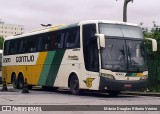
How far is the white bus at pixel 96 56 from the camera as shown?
64.4ft

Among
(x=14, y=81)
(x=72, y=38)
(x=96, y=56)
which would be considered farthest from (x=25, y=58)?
(x=96, y=56)

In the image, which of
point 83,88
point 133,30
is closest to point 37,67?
point 83,88

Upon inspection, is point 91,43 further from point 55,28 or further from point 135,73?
point 55,28

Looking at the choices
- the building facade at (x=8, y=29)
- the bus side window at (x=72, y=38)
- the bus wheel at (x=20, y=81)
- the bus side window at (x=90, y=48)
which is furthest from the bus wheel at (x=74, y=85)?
the building facade at (x=8, y=29)

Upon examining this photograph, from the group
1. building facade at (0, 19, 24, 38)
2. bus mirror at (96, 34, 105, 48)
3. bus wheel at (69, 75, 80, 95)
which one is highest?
building facade at (0, 19, 24, 38)

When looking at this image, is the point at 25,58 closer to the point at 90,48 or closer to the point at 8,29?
the point at 90,48

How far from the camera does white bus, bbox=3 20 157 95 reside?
1964 cm

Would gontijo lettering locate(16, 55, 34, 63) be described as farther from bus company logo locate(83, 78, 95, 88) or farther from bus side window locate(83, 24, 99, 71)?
bus company logo locate(83, 78, 95, 88)

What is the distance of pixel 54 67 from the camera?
2359 cm

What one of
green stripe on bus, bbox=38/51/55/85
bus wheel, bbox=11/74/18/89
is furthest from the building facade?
green stripe on bus, bbox=38/51/55/85

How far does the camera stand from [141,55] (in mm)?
20656

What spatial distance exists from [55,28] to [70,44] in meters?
2.34

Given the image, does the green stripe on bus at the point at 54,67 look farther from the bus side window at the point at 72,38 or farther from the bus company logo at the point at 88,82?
the bus company logo at the point at 88,82

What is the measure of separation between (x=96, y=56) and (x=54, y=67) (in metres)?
4.29
